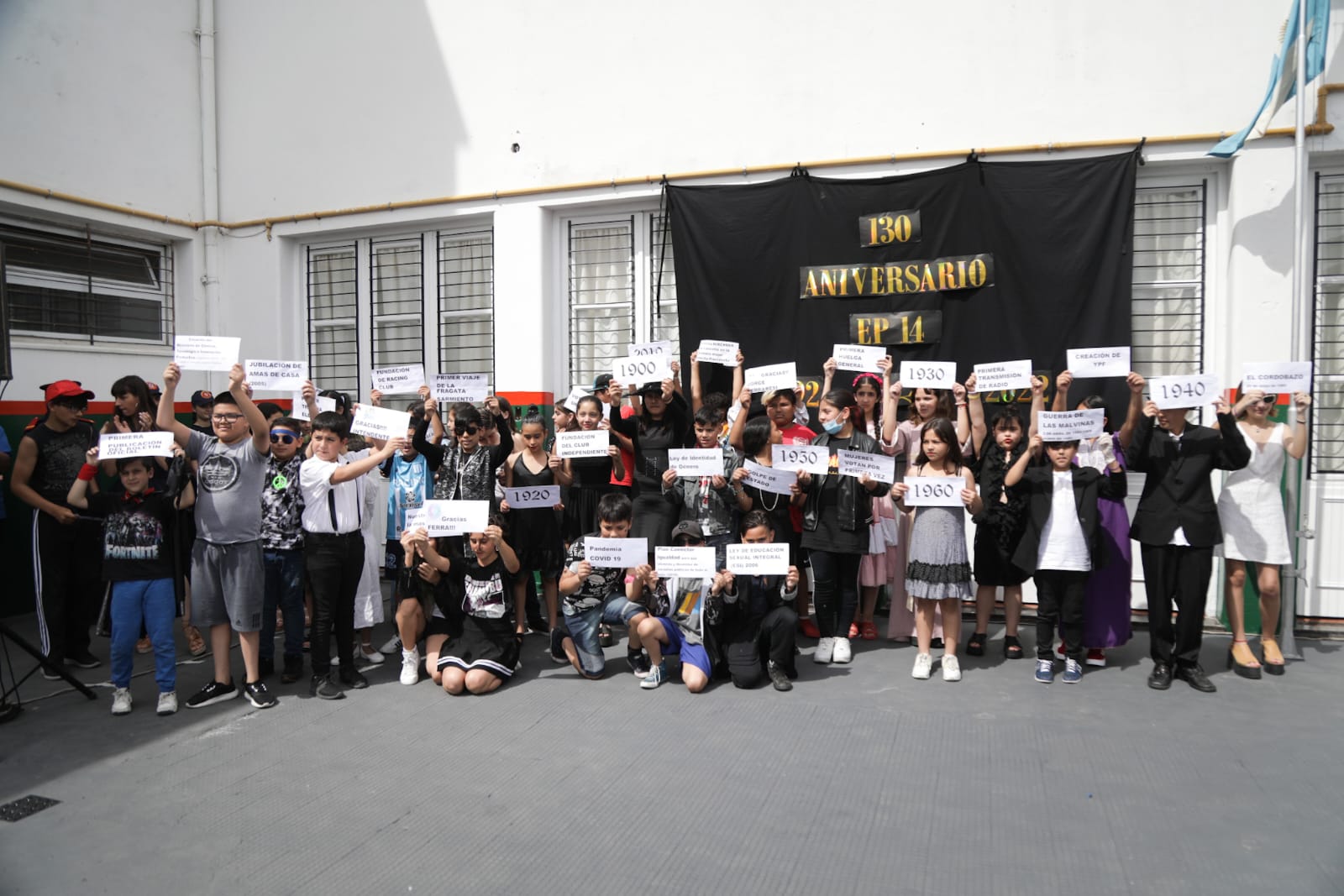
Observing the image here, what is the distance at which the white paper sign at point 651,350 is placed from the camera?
19.5ft

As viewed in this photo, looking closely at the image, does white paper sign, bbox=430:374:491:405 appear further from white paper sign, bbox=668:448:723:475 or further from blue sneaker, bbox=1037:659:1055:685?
blue sneaker, bbox=1037:659:1055:685

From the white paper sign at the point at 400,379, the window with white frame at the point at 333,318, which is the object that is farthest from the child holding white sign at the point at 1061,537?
the window with white frame at the point at 333,318

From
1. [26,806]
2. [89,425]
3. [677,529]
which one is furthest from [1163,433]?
[89,425]

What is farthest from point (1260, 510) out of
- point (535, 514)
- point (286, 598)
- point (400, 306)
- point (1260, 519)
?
point (400, 306)

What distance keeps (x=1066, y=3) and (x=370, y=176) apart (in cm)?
616

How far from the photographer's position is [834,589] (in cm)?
568

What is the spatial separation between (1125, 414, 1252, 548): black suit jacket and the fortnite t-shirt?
220 inches

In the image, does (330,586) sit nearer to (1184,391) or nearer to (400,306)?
(400,306)

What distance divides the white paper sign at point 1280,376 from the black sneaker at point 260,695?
5902mm

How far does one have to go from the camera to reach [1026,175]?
21.6 feet

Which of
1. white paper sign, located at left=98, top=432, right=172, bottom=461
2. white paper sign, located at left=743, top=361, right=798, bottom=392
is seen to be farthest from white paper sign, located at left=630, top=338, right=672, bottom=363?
white paper sign, located at left=98, top=432, right=172, bottom=461

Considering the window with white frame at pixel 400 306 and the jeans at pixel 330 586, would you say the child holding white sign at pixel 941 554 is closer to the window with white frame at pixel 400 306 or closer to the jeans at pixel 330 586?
the jeans at pixel 330 586

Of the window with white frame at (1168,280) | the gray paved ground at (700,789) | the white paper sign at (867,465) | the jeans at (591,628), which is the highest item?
the window with white frame at (1168,280)

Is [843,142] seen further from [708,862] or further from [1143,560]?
[708,862]
